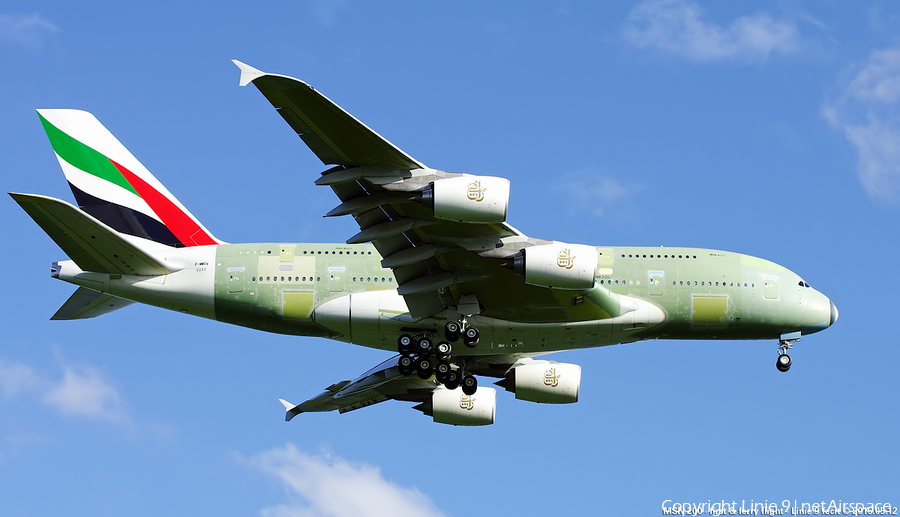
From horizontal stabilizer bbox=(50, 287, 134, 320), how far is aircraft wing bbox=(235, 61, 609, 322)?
9.71 m

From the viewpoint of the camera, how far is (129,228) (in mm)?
31906

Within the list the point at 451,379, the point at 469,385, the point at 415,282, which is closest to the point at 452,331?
the point at 415,282

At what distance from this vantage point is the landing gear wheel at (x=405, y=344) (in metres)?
29.5

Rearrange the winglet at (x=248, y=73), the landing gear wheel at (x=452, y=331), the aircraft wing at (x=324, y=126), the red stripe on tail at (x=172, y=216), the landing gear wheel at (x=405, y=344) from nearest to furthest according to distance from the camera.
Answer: the winglet at (x=248, y=73)
the aircraft wing at (x=324, y=126)
the landing gear wheel at (x=452, y=331)
the landing gear wheel at (x=405, y=344)
the red stripe on tail at (x=172, y=216)

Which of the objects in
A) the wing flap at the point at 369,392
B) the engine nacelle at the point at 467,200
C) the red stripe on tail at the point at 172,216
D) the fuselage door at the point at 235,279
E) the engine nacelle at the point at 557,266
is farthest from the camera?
the wing flap at the point at 369,392

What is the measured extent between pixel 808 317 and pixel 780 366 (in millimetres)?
1771

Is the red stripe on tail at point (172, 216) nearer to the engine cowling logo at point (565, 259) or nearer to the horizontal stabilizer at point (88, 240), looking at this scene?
the horizontal stabilizer at point (88, 240)

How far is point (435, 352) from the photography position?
29.5 meters

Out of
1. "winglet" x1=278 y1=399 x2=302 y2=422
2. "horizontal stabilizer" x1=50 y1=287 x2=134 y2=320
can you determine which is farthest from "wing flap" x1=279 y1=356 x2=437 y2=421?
"horizontal stabilizer" x1=50 y1=287 x2=134 y2=320

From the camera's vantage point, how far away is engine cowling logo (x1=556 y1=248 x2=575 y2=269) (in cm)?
2602

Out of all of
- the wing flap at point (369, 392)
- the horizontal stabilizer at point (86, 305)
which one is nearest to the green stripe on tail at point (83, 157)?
the horizontal stabilizer at point (86, 305)

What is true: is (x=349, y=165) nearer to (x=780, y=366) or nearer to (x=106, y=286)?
(x=106, y=286)

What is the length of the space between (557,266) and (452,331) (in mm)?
4132

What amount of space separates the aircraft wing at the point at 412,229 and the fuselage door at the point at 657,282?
6.13 ft
